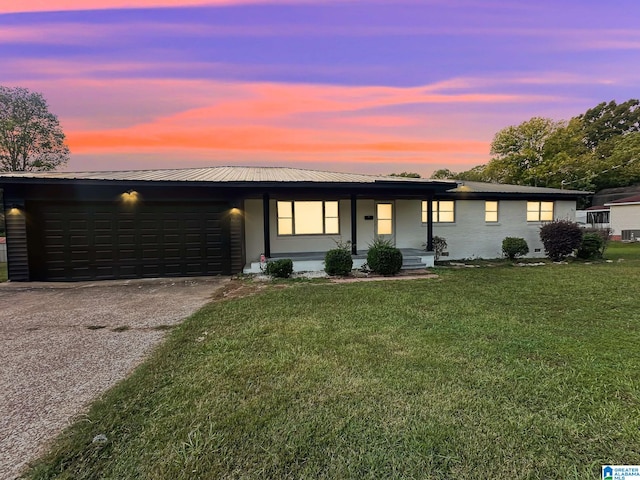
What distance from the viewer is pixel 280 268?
8859 mm

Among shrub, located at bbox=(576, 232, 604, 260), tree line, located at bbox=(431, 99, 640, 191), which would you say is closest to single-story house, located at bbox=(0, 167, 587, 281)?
shrub, located at bbox=(576, 232, 604, 260)

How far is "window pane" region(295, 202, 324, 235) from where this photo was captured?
36.6 feet

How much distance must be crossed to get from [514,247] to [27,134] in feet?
117

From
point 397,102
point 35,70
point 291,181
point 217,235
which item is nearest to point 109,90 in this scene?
point 35,70

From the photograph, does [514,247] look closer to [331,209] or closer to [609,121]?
[331,209]

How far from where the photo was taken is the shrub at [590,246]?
11.7 m

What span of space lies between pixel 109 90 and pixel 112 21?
2.72 metres

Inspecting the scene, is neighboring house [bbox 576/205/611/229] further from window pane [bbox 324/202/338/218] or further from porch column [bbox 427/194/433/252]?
window pane [bbox 324/202/338/218]

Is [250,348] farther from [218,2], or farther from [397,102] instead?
[397,102]

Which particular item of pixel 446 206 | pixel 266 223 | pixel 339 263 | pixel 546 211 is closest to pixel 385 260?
pixel 339 263

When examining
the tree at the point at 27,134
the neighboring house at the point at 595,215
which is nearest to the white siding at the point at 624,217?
the neighboring house at the point at 595,215

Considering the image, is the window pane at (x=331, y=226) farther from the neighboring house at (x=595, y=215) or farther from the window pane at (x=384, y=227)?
the neighboring house at (x=595, y=215)

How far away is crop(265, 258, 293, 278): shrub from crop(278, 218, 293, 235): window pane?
2.29 m

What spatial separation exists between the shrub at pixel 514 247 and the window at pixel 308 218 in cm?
673
